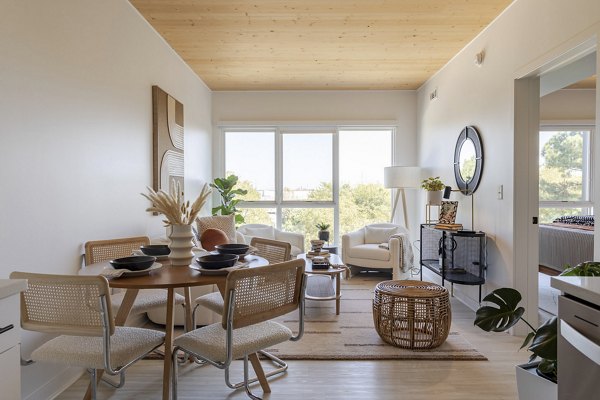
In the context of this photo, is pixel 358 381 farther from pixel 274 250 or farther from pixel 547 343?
pixel 547 343

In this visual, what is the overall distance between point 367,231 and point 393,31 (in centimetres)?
278

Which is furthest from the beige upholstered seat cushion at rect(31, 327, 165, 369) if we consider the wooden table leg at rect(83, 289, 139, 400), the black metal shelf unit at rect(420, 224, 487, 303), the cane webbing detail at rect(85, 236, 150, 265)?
the black metal shelf unit at rect(420, 224, 487, 303)

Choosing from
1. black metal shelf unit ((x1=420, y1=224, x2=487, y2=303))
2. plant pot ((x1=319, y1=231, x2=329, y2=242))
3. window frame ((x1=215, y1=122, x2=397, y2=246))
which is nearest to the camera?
black metal shelf unit ((x1=420, y1=224, x2=487, y2=303))

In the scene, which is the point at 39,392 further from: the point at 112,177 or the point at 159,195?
the point at 112,177

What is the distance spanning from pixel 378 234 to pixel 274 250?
9.82ft

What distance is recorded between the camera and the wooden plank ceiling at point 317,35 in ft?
10.5

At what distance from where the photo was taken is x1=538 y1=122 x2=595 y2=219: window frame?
6188 mm

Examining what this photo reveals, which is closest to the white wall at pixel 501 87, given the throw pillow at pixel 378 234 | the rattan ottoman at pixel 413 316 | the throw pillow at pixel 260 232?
the rattan ottoman at pixel 413 316

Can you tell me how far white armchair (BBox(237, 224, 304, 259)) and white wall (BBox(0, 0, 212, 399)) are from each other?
6.52 feet

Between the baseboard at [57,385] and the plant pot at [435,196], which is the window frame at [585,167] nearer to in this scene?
the plant pot at [435,196]

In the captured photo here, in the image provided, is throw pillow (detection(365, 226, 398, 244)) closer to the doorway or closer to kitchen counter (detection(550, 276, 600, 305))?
the doorway

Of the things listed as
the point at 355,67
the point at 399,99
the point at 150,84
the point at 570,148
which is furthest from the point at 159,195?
the point at 570,148

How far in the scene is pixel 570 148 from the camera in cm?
626

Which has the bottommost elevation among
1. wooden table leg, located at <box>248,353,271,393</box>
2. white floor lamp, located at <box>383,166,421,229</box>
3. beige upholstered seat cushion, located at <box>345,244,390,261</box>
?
wooden table leg, located at <box>248,353,271,393</box>
